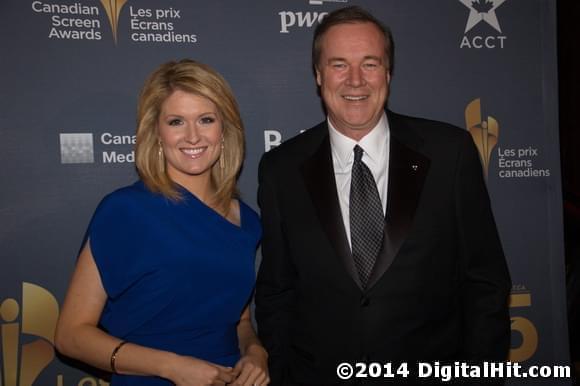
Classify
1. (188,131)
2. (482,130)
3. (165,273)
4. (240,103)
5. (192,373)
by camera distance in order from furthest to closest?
(482,130) < (240,103) < (188,131) < (165,273) < (192,373)

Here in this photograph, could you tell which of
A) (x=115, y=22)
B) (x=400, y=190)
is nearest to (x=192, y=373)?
(x=400, y=190)

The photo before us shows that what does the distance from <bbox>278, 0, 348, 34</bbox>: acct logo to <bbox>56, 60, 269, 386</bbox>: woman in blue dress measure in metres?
1.00

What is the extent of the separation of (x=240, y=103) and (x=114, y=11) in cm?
84

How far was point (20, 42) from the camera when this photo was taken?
263 cm

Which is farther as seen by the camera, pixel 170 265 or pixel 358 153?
pixel 358 153

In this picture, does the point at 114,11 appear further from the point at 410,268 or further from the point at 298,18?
the point at 410,268

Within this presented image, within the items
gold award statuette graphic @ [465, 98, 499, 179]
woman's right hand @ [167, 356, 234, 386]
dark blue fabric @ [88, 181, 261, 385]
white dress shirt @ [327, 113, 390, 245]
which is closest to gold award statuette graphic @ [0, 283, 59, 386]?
dark blue fabric @ [88, 181, 261, 385]

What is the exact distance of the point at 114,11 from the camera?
9.04 ft

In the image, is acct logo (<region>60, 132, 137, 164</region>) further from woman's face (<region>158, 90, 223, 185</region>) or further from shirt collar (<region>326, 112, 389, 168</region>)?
shirt collar (<region>326, 112, 389, 168</region>)

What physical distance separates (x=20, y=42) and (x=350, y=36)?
1.75 m

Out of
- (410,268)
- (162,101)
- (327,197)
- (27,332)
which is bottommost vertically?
(27,332)

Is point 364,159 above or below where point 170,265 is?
above

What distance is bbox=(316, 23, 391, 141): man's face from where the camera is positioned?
6.98 ft

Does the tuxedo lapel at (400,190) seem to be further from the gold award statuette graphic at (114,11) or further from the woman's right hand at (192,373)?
the gold award statuette graphic at (114,11)
